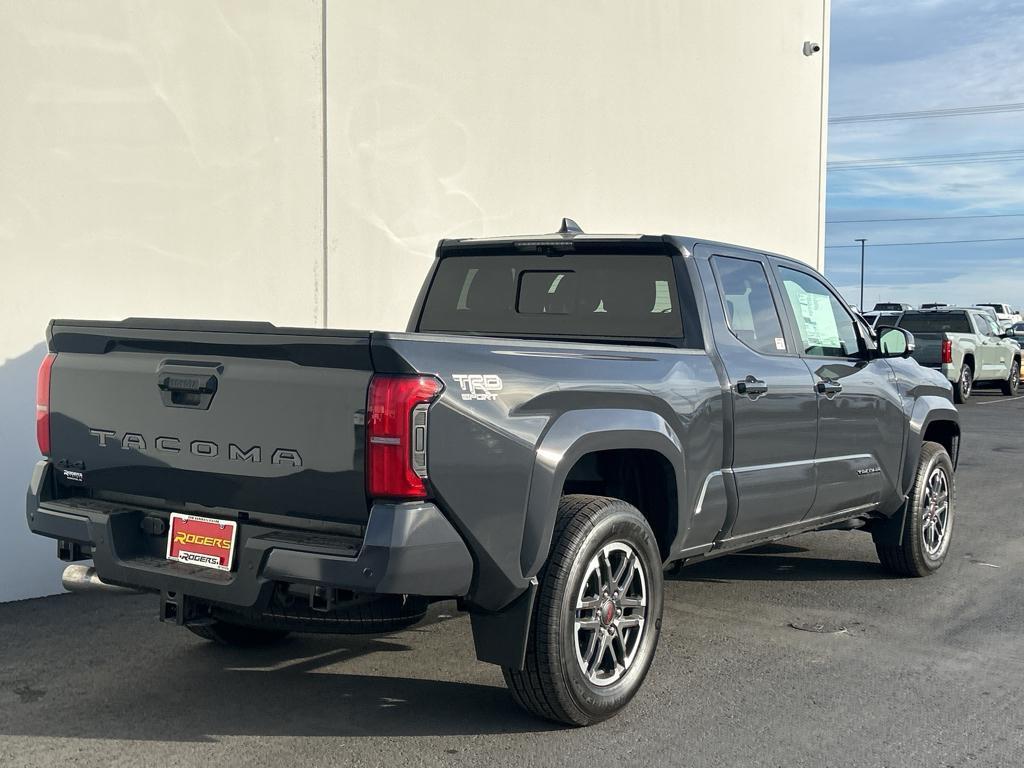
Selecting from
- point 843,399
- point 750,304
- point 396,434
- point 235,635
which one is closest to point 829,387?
point 843,399

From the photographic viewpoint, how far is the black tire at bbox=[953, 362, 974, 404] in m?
21.1

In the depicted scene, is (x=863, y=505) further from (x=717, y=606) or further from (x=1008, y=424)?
(x=1008, y=424)

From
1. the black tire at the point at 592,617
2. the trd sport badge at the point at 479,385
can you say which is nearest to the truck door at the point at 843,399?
the black tire at the point at 592,617

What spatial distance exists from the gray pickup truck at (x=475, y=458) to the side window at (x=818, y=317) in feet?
1.19

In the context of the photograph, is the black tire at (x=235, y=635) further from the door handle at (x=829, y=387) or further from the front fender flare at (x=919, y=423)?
the front fender flare at (x=919, y=423)

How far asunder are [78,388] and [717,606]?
3633mm

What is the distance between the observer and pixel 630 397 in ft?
14.9

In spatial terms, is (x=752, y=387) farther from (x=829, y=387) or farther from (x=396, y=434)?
(x=396, y=434)

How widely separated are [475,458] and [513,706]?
4.39 feet

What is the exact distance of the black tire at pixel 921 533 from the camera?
693 cm

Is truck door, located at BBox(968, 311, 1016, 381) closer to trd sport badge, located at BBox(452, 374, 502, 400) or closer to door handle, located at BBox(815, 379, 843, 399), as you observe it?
door handle, located at BBox(815, 379, 843, 399)

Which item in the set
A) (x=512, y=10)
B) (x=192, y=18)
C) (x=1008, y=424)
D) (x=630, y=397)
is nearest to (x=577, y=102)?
(x=512, y=10)

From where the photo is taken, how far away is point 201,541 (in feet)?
13.2

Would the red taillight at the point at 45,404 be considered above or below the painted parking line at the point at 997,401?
above
